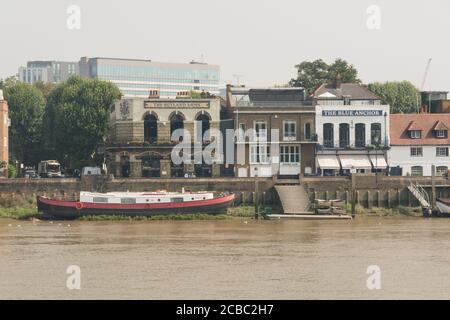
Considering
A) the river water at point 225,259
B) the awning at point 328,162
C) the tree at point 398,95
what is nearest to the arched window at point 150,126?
the awning at point 328,162

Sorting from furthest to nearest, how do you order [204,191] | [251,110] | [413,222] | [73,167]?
[73,167] < [251,110] < [204,191] < [413,222]

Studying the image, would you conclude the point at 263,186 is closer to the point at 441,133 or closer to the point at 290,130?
the point at 290,130

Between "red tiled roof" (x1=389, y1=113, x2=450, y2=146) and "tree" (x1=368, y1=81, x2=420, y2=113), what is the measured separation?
91.5 ft

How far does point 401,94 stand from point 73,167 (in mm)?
42696

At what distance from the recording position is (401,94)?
150m

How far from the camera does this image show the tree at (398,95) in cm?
14688

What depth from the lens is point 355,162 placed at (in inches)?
4456

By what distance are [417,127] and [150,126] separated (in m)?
23.8

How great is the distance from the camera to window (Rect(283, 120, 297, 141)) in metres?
114

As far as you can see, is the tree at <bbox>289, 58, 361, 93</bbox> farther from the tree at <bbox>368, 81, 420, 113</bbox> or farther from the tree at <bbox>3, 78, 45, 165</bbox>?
the tree at <bbox>3, 78, 45, 165</bbox>

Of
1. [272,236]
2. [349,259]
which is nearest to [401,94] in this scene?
[272,236]

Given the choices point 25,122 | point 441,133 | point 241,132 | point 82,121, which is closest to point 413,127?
point 441,133

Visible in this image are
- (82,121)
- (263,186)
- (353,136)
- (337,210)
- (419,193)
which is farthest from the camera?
(82,121)

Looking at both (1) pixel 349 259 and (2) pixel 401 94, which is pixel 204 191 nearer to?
(1) pixel 349 259
